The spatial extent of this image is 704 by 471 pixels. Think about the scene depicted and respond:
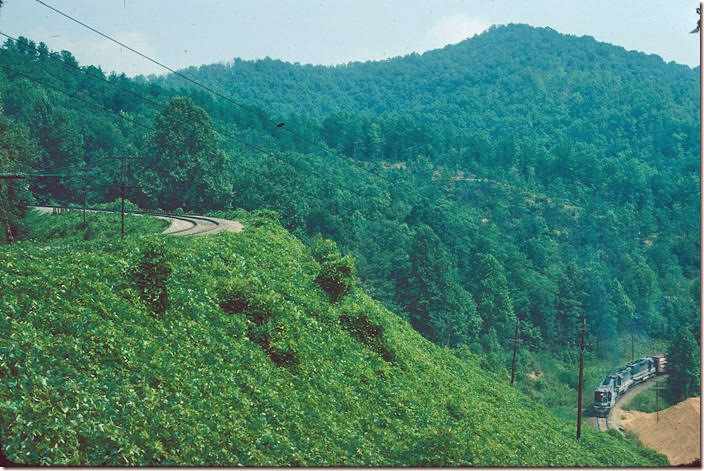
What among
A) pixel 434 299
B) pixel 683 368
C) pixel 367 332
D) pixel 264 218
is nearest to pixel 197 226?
pixel 264 218

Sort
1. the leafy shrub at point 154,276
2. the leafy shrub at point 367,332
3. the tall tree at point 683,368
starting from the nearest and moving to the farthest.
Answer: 1. the leafy shrub at point 154,276
2. the leafy shrub at point 367,332
3. the tall tree at point 683,368

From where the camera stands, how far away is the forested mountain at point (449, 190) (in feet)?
198

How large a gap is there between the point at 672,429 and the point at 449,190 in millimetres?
58283

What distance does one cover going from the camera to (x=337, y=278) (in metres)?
28.0

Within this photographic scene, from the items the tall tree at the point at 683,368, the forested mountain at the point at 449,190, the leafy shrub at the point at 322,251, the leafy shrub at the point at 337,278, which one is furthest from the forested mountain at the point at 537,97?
the leafy shrub at the point at 337,278

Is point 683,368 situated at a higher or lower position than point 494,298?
lower

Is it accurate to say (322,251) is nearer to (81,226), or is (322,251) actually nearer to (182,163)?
(81,226)

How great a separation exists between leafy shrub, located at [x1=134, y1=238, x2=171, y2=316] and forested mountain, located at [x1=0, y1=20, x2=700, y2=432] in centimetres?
1477

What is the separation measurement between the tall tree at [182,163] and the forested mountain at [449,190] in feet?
0.42

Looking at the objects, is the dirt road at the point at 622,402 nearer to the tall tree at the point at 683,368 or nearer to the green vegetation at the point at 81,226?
the tall tree at the point at 683,368

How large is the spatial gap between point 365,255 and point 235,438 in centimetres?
5913

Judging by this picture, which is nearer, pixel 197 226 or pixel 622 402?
pixel 197 226

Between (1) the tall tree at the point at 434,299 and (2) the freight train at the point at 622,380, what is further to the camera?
(1) the tall tree at the point at 434,299

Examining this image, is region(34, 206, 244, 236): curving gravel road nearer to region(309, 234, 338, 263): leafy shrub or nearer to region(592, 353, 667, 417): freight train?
region(309, 234, 338, 263): leafy shrub
